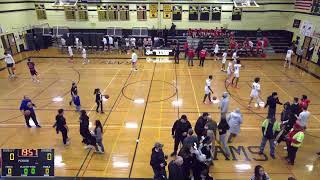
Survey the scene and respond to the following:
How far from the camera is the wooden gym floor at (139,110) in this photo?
890 centimetres

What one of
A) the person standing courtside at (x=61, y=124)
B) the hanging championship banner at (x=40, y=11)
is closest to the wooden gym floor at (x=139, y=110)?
the person standing courtside at (x=61, y=124)

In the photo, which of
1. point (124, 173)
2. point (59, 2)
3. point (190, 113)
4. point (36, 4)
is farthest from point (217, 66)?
point (36, 4)

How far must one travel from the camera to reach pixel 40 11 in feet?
92.0

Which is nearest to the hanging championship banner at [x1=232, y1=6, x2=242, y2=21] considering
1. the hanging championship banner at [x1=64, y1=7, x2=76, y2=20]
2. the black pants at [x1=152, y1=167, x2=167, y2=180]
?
the hanging championship banner at [x1=64, y1=7, x2=76, y2=20]

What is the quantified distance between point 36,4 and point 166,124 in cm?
2295

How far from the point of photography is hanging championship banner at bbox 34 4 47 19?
27.9 meters

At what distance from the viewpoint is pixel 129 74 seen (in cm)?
1880

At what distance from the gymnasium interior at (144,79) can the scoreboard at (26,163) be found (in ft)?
0.08

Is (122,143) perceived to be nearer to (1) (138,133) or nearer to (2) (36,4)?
(1) (138,133)

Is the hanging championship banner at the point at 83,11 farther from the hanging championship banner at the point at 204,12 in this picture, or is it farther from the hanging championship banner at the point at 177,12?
the hanging championship banner at the point at 204,12

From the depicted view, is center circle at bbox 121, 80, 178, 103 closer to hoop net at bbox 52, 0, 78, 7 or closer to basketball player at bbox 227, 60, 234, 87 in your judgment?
basketball player at bbox 227, 60, 234, 87

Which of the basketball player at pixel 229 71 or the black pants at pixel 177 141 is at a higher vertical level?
the basketball player at pixel 229 71

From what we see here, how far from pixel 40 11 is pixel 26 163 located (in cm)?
2484

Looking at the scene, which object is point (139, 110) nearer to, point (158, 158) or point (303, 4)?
point (158, 158)
